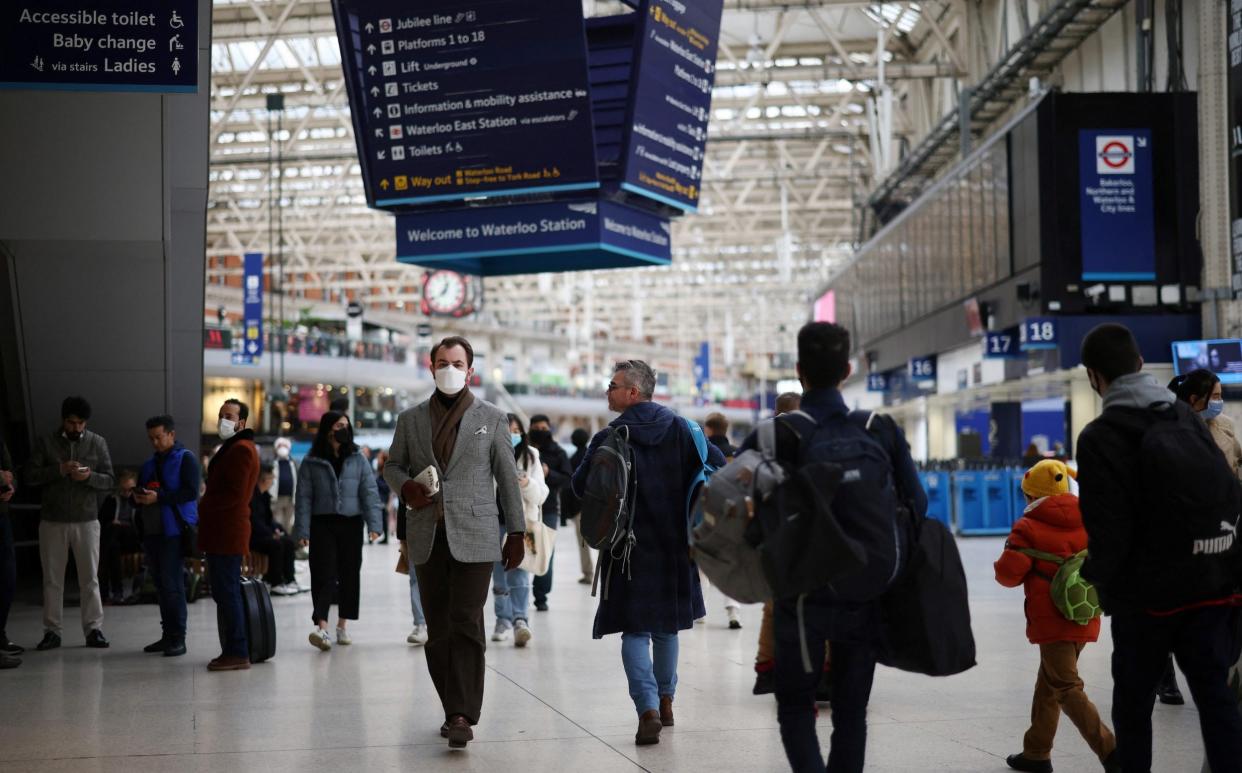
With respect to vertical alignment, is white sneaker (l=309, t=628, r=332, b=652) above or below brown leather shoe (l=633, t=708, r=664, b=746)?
below

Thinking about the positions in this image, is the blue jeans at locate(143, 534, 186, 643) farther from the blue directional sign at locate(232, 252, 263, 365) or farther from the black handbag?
the blue directional sign at locate(232, 252, 263, 365)

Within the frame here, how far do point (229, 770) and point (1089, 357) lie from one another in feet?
11.4

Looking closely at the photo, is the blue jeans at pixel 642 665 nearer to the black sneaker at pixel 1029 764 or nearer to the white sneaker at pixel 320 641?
the black sneaker at pixel 1029 764

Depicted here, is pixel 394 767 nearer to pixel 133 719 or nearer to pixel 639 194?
pixel 133 719

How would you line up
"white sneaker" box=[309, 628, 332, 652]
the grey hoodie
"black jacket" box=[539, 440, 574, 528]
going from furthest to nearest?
1. "black jacket" box=[539, 440, 574, 528]
2. "white sneaker" box=[309, 628, 332, 652]
3. the grey hoodie

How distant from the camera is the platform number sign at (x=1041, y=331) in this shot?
19.4 meters

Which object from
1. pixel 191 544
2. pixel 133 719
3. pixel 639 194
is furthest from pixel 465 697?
pixel 639 194

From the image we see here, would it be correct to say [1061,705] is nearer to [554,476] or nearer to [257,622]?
[257,622]

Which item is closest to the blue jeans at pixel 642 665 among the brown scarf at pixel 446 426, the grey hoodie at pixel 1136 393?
the brown scarf at pixel 446 426

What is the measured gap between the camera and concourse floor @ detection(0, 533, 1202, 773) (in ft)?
18.4

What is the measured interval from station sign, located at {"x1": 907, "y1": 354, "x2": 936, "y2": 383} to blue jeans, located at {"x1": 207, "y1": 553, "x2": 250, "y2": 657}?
20890mm

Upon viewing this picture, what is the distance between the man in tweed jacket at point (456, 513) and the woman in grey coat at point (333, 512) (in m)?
3.13

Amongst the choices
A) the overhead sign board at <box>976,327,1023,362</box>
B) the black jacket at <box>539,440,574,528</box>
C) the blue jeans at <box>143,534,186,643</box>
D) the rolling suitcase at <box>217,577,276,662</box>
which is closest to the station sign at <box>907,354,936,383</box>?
the overhead sign board at <box>976,327,1023,362</box>

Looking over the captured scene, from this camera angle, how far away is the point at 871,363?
34812 mm
